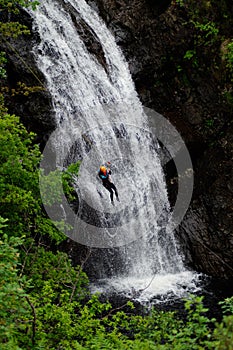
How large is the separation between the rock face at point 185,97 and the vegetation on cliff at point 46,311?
2980 millimetres

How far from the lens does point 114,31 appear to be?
51.4 ft

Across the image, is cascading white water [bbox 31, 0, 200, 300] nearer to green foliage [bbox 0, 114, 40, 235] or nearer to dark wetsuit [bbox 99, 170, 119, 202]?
dark wetsuit [bbox 99, 170, 119, 202]

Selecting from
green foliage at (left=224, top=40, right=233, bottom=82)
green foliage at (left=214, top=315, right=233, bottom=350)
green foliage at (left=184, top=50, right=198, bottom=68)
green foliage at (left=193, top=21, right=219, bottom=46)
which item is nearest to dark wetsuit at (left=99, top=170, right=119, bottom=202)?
green foliage at (left=184, top=50, right=198, bottom=68)

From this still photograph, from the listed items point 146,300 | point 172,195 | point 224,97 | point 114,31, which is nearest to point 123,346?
point 146,300

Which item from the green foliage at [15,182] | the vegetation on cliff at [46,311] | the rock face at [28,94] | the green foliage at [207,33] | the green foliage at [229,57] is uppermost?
the green foliage at [207,33]

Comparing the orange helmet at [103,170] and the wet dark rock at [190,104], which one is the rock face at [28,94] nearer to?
the orange helmet at [103,170]

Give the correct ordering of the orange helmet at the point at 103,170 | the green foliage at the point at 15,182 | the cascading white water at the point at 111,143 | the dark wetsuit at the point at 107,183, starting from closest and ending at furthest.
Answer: the green foliage at the point at 15,182, the orange helmet at the point at 103,170, the dark wetsuit at the point at 107,183, the cascading white water at the point at 111,143

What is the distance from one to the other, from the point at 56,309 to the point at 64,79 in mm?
9697

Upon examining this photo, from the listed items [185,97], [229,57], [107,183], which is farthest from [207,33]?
[107,183]

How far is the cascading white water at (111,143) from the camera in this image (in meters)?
12.5

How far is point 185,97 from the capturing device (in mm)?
14875

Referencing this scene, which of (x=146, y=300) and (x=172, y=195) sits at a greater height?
(x=172, y=195)

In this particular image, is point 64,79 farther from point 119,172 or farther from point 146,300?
point 146,300

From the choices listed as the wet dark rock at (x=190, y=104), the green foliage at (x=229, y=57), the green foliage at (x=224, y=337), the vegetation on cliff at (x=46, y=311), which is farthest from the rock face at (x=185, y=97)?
the green foliage at (x=224, y=337)
